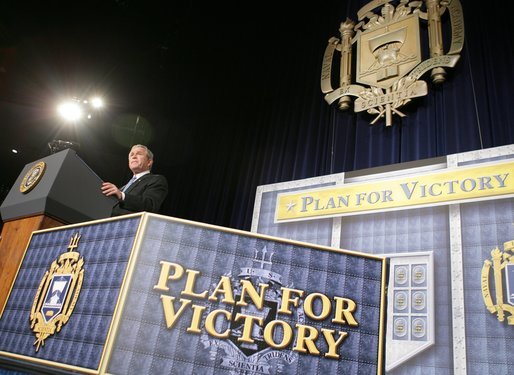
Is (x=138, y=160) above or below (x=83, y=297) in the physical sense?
above

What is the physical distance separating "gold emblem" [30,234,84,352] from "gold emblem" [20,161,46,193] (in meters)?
0.57

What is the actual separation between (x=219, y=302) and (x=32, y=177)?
3.77 feet

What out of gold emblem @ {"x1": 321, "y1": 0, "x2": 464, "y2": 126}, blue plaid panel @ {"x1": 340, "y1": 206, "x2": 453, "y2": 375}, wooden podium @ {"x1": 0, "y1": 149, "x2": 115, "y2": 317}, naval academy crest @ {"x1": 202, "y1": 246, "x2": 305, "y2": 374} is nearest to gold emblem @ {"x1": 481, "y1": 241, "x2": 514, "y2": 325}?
blue plaid panel @ {"x1": 340, "y1": 206, "x2": 453, "y2": 375}

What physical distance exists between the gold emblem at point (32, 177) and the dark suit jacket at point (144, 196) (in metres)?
0.35

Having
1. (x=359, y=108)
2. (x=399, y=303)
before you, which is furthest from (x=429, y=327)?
(x=359, y=108)

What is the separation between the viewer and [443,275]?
2764 mm

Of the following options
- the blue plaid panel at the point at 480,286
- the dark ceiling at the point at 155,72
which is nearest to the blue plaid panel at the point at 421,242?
the blue plaid panel at the point at 480,286

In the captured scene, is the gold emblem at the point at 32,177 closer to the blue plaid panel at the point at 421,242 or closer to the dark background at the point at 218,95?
the blue plaid panel at the point at 421,242

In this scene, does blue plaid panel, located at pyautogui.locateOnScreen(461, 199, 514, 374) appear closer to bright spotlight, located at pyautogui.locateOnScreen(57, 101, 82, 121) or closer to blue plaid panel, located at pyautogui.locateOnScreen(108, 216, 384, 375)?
blue plaid panel, located at pyautogui.locateOnScreen(108, 216, 384, 375)

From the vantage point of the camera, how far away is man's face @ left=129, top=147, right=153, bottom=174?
1.84 meters

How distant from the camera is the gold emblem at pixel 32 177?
5.50ft

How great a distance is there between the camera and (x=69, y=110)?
445 centimetres

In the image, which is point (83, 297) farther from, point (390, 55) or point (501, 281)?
point (390, 55)

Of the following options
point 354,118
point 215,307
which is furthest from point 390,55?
point 215,307
